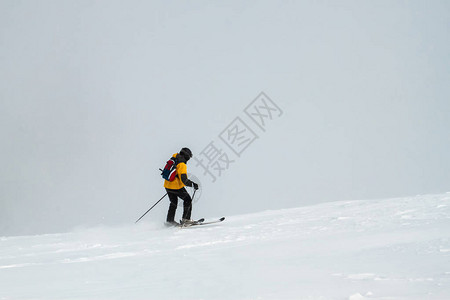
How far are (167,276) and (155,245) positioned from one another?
282 centimetres

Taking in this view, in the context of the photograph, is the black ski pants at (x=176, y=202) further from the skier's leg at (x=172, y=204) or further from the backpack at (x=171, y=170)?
the backpack at (x=171, y=170)

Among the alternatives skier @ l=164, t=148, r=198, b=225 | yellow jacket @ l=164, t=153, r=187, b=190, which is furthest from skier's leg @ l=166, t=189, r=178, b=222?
yellow jacket @ l=164, t=153, r=187, b=190

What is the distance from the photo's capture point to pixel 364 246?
446cm

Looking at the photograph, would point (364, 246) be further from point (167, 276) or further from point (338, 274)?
point (167, 276)

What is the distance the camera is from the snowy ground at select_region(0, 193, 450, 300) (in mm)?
2992

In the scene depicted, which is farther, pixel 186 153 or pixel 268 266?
pixel 186 153

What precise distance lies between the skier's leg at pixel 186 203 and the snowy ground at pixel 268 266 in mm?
3146

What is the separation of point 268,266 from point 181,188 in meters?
6.37

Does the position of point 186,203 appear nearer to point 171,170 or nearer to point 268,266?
point 171,170

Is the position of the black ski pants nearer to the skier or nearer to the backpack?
the skier

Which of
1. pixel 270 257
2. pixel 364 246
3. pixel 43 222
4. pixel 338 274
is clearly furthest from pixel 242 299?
pixel 43 222

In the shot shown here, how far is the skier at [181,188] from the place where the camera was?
391 inches

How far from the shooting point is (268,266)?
4.00m

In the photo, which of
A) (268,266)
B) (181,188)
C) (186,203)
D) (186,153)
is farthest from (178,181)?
(268,266)
